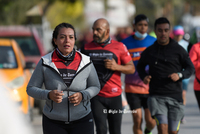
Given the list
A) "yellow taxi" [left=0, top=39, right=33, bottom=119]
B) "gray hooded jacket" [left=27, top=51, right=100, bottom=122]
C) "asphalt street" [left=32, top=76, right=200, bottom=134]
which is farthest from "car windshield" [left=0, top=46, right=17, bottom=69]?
"gray hooded jacket" [left=27, top=51, right=100, bottom=122]

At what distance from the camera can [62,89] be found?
479 centimetres

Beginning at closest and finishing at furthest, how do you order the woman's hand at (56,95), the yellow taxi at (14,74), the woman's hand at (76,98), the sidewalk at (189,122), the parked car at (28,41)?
the woman's hand at (56,95)
the woman's hand at (76,98)
the sidewalk at (189,122)
the yellow taxi at (14,74)
the parked car at (28,41)

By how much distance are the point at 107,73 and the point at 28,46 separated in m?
6.65

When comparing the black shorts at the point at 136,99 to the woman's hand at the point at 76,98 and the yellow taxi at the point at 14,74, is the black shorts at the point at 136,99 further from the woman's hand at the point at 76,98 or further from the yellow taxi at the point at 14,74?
the woman's hand at the point at 76,98

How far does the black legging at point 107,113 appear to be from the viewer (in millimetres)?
6625

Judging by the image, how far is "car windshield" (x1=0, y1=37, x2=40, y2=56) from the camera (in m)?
12.8

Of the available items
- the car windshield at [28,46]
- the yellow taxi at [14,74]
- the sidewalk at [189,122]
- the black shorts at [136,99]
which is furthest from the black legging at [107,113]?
the car windshield at [28,46]

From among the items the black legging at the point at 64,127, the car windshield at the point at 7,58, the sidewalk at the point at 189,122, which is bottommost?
the sidewalk at the point at 189,122

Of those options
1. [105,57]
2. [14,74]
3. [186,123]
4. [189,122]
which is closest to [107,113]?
[105,57]

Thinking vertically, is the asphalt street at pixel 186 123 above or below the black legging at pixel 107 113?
below

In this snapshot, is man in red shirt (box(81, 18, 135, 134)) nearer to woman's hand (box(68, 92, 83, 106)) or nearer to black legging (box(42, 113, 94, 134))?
black legging (box(42, 113, 94, 134))

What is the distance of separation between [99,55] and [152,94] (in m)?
0.92

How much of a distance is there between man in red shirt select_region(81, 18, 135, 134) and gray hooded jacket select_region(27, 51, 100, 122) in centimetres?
171

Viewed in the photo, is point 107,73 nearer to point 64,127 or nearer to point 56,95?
point 64,127
